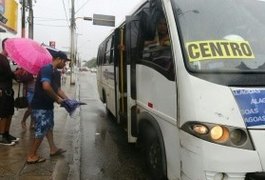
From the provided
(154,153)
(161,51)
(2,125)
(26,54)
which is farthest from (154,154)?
(2,125)

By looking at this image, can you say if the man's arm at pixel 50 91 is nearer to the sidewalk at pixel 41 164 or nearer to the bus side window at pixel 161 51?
the sidewalk at pixel 41 164

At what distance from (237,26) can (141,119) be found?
6.40 feet

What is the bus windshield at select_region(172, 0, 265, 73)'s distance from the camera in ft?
13.3

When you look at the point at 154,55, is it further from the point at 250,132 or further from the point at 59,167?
the point at 59,167

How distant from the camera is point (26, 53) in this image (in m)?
7.00

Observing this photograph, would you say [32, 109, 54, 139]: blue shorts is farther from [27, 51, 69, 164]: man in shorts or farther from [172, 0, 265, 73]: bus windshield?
[172, 0, 265, 73]: bus windshield

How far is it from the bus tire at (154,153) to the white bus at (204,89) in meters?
0.01

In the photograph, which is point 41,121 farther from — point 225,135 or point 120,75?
point 225,135

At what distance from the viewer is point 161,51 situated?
4.82 meters

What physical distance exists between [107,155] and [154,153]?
2.52m

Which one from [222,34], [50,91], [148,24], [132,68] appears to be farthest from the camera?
[132,68]

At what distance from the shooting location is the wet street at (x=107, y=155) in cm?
623

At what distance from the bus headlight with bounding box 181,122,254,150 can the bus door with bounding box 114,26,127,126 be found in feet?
13.0

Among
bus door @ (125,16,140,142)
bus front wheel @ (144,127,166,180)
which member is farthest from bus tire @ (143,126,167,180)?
bus door @ (125,16,140,142)
